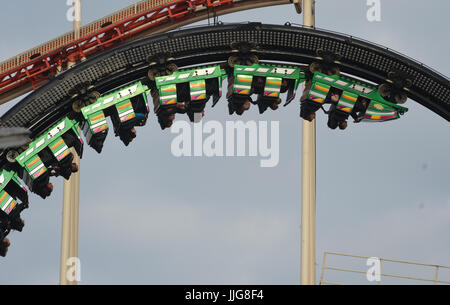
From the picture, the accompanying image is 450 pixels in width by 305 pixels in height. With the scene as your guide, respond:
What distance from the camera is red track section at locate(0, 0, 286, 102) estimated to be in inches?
1347

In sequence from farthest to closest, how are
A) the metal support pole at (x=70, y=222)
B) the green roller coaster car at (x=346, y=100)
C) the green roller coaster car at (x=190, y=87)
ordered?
the metal support pole at (x=70, y=222)
the green roller coaster car at (x=346, y=100)
the green roller coaster car at (x=190, y=87)

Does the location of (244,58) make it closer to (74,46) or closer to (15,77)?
(74,46)

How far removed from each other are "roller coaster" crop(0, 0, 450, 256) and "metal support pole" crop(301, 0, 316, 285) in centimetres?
323

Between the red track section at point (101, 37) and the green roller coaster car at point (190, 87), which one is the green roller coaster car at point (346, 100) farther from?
the red track section at point (101, 37)

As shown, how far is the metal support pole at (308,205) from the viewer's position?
92.9 ft

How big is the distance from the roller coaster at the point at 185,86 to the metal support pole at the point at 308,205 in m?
3.23

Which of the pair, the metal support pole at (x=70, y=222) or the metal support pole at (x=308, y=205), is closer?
the metal support pole at (x=308, y=205)

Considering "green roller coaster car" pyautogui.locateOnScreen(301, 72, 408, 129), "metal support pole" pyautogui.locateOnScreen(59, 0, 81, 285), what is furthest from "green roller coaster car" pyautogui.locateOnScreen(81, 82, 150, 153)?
"metal support pole" pyautogui.locateOnScreen(59, 0, 81, 285)

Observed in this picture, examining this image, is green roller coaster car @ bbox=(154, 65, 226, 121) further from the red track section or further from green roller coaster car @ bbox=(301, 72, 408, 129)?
the red track section

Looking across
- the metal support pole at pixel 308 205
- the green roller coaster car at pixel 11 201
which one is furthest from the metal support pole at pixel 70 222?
the metal support pole at pixel 308 205

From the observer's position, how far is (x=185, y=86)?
1048 inches

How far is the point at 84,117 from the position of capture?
26.4m

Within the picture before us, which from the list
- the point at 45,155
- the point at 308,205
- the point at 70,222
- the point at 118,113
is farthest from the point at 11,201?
the point at 308,205

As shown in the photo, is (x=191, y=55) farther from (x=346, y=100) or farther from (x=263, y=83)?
(x=346, y=100)
